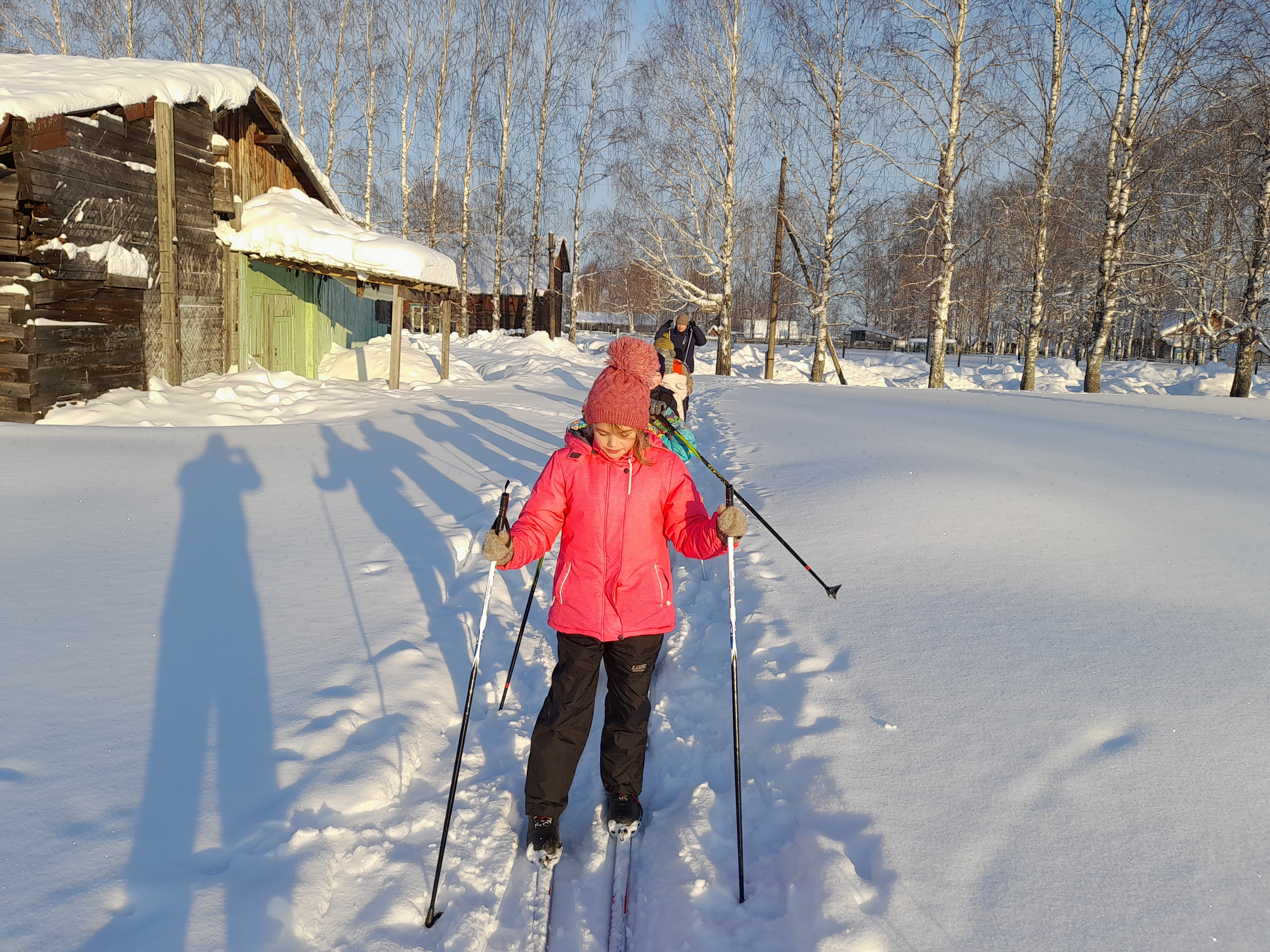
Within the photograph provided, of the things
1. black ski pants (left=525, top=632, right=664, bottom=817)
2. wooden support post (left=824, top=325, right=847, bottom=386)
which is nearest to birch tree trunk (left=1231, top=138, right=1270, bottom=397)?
wooden support post (left=824, top=325, right=847, bottom=386)

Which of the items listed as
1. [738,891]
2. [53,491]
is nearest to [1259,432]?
[738,891]

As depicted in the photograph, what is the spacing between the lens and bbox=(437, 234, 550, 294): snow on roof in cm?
3130

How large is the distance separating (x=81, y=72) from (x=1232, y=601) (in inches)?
530

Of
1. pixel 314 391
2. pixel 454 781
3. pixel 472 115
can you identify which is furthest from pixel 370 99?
pixel 454 781

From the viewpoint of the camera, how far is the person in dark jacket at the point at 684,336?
9.21m

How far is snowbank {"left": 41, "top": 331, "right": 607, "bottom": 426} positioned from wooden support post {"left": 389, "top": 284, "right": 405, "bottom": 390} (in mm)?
313

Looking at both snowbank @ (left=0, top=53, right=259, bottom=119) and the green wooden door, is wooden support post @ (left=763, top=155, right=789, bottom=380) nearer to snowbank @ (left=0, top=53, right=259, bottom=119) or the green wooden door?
the green wooden door

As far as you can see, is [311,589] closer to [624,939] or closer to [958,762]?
[624,939]

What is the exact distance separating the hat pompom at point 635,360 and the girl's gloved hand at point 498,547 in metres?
0.74

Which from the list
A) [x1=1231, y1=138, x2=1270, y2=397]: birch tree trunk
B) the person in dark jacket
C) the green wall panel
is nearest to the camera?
the person in dark jacket

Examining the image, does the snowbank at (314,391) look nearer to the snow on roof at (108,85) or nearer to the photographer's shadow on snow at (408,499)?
the photographer's shadow on snow at (408,499)

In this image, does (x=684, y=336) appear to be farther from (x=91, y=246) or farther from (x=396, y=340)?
(x=91, y=246)

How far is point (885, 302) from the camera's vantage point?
62.5 m

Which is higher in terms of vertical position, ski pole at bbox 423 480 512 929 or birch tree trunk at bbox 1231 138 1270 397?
birch tree trunk at bbox 1231 138 1270 397
